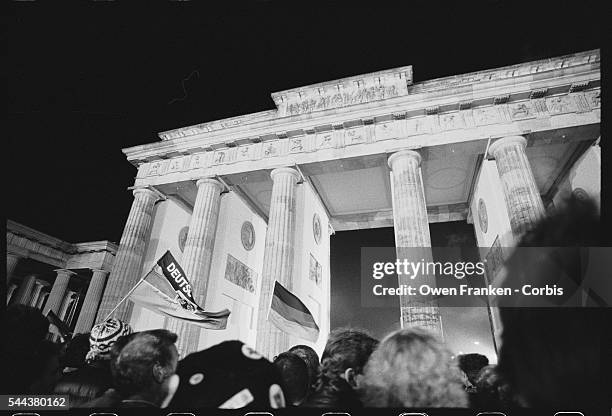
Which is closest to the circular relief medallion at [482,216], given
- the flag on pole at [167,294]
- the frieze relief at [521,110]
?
the frieze relief at [521,110]

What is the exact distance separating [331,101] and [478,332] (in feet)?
44.8

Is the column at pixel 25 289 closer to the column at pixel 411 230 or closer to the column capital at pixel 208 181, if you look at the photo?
the column capital at pixel 208 181

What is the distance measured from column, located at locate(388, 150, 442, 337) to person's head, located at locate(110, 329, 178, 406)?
1055cm

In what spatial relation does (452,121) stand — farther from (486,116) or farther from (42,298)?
(42,298)

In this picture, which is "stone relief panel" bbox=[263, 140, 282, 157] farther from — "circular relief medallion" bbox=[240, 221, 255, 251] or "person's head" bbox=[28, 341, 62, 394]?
"person's head" bbox=[28, 341, 62, 394]

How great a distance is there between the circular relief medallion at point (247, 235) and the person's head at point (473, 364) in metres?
15.4

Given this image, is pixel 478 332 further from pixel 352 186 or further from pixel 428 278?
pixel 352 186

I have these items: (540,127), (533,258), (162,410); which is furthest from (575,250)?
(540,127)

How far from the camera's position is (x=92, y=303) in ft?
85.3

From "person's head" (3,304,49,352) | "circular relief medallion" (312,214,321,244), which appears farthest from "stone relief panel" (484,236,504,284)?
"person's head" (3,304,49,352)

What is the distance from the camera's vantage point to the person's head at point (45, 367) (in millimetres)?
2703

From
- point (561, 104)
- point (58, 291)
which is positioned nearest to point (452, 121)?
point (561, 104)

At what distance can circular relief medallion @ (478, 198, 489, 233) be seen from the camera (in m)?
16.7

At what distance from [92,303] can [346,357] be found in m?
30.0
